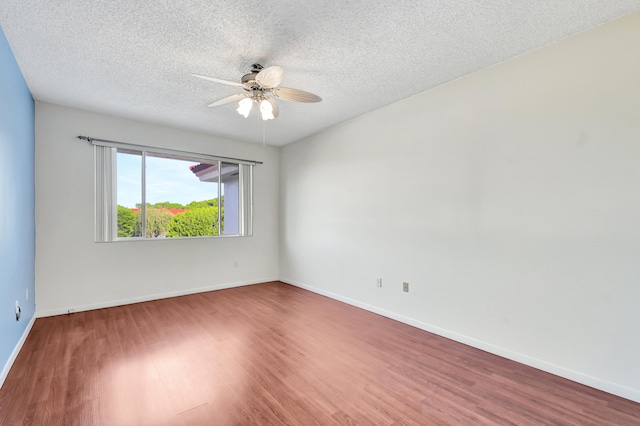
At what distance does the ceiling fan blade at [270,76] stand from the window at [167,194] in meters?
2.67

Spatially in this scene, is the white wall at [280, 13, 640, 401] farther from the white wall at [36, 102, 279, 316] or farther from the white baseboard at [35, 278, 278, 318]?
the white wall at [36, 102, 279, 316]

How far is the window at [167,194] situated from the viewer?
3.69 meters

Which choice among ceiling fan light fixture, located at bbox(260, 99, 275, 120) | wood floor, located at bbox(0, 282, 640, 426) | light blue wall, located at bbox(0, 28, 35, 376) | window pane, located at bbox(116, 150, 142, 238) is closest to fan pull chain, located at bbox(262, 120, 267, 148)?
ceiling fan light fixture, located at bbox(260, 99, 275, 120)

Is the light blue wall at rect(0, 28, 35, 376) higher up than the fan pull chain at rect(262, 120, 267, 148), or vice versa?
the fan pull chain at rect(262, 120, 267, 148)

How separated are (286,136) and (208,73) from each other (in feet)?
7.06

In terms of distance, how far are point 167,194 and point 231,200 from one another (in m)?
1.11

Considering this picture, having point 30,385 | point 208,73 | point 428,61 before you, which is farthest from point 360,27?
point 30,385

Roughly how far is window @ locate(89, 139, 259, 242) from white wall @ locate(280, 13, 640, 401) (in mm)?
2430

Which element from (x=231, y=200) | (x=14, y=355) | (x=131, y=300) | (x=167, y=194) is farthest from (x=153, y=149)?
(x=14, y=355)

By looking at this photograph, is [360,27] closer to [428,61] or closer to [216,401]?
[428,61]

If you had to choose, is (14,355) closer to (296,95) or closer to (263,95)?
(263,95)

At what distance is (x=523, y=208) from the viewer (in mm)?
2336

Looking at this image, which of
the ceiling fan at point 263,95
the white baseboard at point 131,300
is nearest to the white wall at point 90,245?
the white baseboard at point 131,300

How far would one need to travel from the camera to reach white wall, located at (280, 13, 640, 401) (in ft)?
6.25
